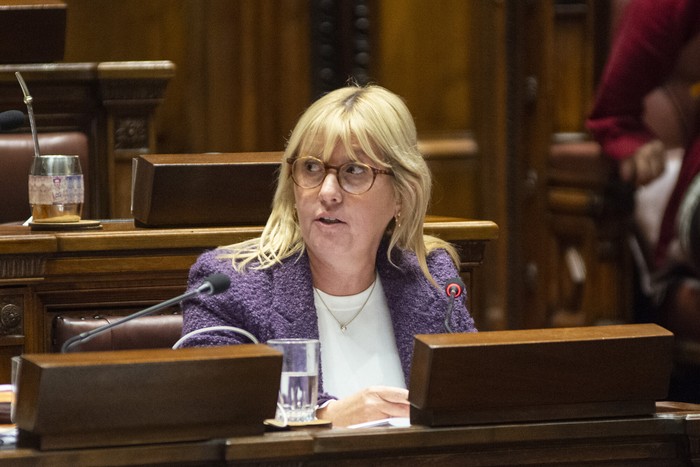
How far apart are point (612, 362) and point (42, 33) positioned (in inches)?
80.8

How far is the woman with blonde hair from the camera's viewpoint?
2.26m

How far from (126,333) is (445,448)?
0.99 m

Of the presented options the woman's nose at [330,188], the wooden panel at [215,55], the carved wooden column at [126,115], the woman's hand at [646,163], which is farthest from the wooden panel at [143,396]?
Result: the wooden panel at [215,55]

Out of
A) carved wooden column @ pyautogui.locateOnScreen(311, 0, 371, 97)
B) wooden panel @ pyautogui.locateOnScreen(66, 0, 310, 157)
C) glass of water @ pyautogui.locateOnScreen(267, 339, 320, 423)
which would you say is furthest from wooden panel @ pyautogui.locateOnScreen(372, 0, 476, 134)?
glass of water @ pyautogui.locateOnScreen(267, 339, 320, 423)

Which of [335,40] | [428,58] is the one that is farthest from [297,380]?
[428,58]

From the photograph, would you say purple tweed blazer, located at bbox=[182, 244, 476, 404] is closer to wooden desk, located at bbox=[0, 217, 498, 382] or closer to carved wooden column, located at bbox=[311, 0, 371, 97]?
wooden desk, located at bbox=[0, 217, 498, 382]

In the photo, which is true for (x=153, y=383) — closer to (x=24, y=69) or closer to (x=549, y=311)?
(x=24, y=69)

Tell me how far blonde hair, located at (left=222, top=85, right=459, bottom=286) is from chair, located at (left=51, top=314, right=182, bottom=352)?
0.24 m

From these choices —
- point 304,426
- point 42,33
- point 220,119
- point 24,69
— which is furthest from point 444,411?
point 220,119

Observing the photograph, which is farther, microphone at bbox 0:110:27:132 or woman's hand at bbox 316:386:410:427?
microphone at bbox 0:110:27:132

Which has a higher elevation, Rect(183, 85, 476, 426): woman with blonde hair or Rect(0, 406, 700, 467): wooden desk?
Rect(183, 85, 476, 426): woman with blonde hair

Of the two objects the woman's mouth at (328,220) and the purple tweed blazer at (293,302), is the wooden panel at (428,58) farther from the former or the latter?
the woman's mouth at (328,220)

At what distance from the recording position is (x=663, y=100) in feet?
15.0

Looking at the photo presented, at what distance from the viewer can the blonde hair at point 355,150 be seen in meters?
2.29
